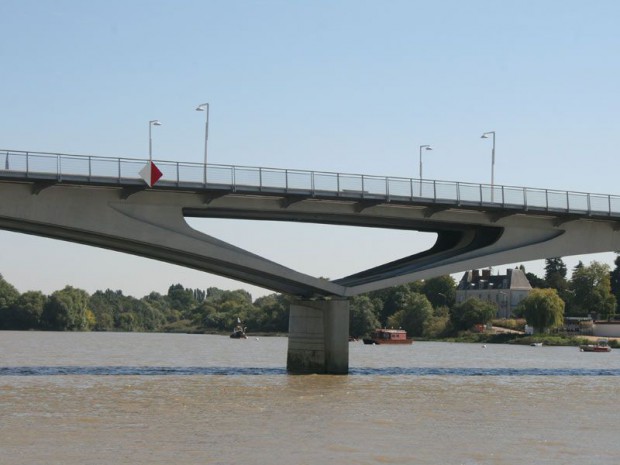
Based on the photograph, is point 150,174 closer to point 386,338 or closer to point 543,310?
point 386,338

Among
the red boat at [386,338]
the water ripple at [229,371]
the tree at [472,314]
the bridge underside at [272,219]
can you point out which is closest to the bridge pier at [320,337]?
the bridge underside at [272,219]

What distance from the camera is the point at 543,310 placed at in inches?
5846

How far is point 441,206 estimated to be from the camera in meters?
58.2

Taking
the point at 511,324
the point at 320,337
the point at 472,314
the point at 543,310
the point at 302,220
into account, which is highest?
the point at 302,220

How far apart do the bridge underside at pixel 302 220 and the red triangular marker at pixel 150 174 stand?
3.13 ft

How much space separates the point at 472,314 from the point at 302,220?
110 m

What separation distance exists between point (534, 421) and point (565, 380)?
78.2 ft

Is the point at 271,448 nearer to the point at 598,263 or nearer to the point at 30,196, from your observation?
the point at 30,196

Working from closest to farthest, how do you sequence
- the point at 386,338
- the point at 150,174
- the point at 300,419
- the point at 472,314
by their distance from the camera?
the point at 300,419 < the point at 150,174 < the point at 386,338 < the point at 472,314

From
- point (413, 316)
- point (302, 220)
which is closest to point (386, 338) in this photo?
point (413, 316)

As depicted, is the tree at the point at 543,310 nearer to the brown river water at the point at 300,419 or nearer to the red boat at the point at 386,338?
the red boat at the point at 386,338

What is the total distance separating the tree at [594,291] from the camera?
170 m

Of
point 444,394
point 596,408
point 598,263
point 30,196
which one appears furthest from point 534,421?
point 598,263

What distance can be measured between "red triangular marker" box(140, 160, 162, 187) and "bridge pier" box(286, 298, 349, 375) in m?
12.7
